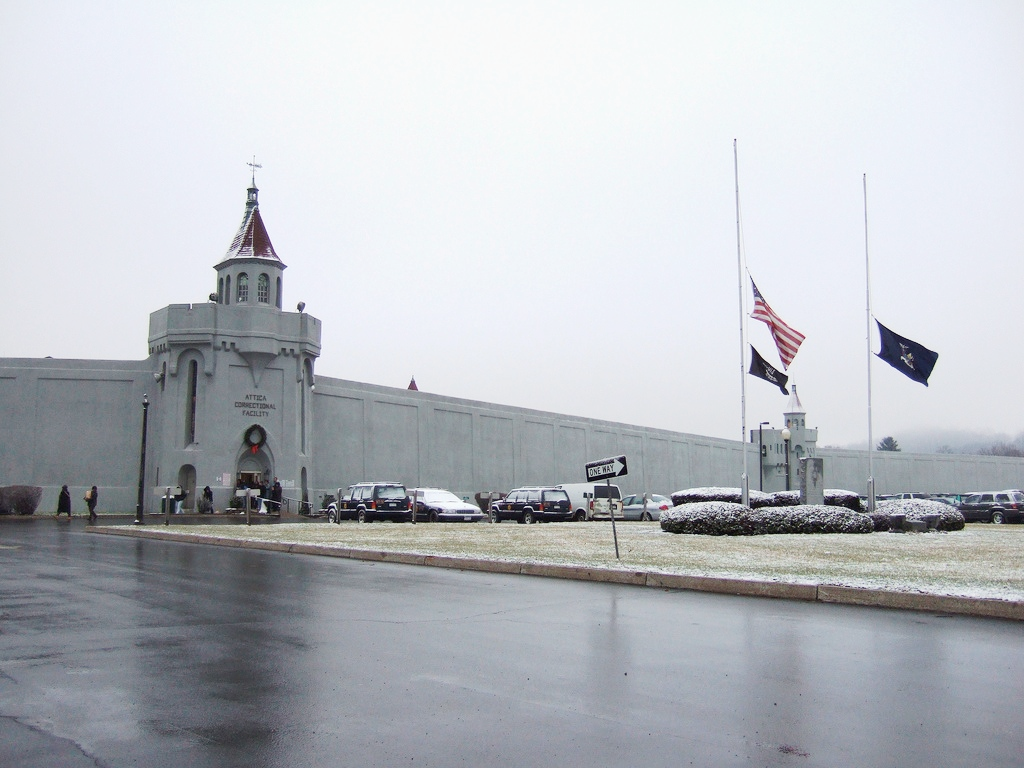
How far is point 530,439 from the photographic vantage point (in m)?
67.2

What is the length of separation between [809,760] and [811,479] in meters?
26.8

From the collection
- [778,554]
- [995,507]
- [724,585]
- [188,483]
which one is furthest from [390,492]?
[995,507]

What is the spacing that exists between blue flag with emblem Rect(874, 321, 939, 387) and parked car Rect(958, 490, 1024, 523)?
61.6ft

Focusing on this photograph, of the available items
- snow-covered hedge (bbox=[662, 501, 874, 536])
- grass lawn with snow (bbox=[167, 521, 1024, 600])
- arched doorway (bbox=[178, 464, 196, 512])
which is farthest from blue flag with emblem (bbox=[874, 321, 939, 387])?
arched doorway (bbox=[178, 464, 196, 512])

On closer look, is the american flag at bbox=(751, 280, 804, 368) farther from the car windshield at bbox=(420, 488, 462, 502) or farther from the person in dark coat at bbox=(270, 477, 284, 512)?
the person in dark coat at bbox=(270, 477, 284, 512)

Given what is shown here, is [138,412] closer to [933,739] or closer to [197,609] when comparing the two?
[197,609]

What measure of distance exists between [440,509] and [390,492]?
2227 millimetres

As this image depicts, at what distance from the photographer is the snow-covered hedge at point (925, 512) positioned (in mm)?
28919

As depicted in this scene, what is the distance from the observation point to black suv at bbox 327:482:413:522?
127ft

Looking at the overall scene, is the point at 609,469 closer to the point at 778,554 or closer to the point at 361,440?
the point at 778,554

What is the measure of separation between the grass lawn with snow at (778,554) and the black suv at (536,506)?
14532 millimetres

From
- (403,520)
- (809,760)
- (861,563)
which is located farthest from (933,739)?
(403,520)

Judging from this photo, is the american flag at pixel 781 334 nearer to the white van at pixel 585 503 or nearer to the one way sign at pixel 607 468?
the white van at pixel 585 503

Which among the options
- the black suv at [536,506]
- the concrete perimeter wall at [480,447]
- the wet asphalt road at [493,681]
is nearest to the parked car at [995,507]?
the black suv at [536,506]
